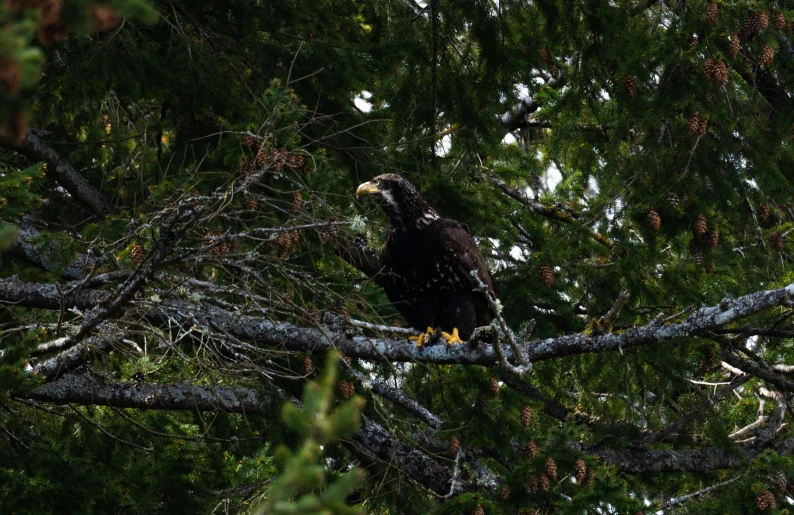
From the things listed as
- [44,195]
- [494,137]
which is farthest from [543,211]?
[44,195]

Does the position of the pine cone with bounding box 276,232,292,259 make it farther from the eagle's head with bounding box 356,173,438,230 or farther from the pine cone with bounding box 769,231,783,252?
the pine cone with bounding box 769,231,783,252

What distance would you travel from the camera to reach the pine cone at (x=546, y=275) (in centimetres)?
691

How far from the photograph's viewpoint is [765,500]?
5.43m

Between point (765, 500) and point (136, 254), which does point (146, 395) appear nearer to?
point (136, 254)

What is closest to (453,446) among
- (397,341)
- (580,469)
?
(580,469)

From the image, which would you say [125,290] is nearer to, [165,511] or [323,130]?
[165,511]

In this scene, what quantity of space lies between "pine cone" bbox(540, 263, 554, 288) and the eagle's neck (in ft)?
2.86

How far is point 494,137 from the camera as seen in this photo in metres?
7.07

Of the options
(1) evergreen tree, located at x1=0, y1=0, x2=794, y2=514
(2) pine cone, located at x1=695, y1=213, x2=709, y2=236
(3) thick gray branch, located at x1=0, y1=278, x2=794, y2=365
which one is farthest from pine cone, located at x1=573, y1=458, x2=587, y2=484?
(2) pine cone, located at x1=695, y1=213, x2=709, y2=236

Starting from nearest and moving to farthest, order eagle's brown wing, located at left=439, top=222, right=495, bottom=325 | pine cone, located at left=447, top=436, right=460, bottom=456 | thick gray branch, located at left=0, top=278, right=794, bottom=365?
1. thick gray branch, located at left=0, top=278, right=794, bottom=365
2. pine cone, located at left=447, top=436, right=460, bottom=456
3. eagle's brown wing, located at left=439, top=222, right=495, bottom=325

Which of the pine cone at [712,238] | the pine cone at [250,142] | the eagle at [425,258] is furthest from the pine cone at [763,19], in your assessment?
the pine cone at [250,142]

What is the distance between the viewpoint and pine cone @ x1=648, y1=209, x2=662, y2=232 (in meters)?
6.45

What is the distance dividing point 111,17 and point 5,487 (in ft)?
12.7

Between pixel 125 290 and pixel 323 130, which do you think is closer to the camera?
pixel 125 290
